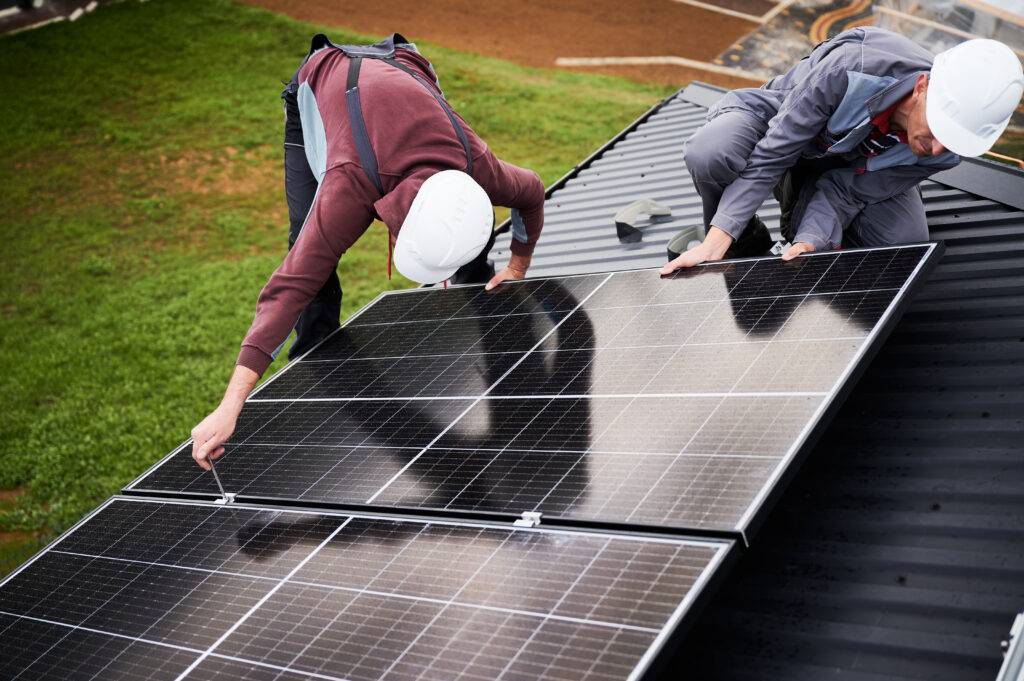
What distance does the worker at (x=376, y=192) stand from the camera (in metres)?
5.28

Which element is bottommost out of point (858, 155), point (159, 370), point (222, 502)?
point (159, 370)

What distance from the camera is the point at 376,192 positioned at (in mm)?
5570

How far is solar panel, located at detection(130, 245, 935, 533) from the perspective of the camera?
385 cm

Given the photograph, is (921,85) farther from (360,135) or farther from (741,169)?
(360,135)

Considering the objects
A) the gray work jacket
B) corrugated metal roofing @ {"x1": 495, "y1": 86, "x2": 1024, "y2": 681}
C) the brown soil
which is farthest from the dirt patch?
corrugated metal roofing @ {"x1": 495, "y1": 86, "x2": 1024, "y2": 681}

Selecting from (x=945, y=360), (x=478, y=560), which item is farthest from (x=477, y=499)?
(x=945, y=360)

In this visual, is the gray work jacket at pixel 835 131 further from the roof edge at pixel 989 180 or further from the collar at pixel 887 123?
the roof edge at pixel 989 180

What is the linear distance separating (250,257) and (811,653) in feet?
52.0

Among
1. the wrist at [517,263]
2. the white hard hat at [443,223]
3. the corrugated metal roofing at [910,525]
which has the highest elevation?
the white hard hat at [443,223]

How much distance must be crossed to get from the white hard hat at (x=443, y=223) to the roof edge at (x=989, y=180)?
3919 millimetres

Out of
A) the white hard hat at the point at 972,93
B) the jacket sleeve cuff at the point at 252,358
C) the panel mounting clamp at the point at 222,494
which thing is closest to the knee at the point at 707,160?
the white hard hat at the point at 972,93

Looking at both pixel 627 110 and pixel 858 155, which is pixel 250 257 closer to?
pixel 627 110

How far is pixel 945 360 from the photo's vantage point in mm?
5164

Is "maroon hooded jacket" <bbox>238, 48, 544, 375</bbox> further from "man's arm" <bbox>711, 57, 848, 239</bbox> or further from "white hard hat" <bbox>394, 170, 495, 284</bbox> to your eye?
"man's arm" <bbox>711, 57, 848, 239</bbox>
